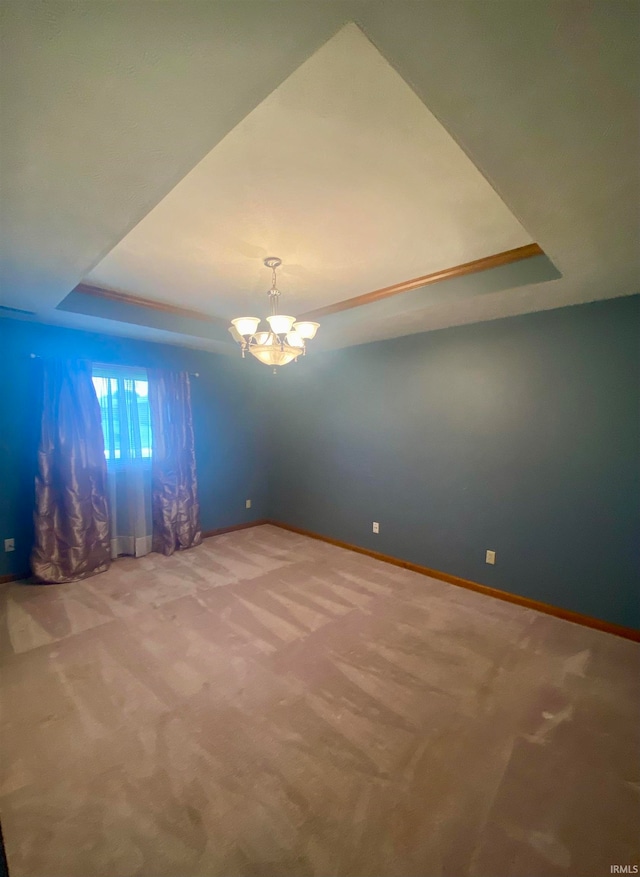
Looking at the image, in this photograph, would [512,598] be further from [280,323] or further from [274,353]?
[280,323]

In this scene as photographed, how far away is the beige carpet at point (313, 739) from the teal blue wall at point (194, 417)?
931 mm

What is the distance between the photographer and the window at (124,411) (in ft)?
12.2

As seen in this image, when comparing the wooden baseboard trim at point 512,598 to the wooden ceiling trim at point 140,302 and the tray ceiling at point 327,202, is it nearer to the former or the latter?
Answer: the tray ceiling at point 327,202

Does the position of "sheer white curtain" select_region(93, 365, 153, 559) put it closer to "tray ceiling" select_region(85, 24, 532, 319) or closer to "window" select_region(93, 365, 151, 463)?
"window" select_region(93, 365, 151, 463)

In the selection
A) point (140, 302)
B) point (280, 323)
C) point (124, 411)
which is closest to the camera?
point (280, 323)

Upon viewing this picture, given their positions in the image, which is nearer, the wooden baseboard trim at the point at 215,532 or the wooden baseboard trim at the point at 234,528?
the wooden baseboard trim at the point at 215,532

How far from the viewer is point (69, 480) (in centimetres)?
333

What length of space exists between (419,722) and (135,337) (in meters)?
4.01

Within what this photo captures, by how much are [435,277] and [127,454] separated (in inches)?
136

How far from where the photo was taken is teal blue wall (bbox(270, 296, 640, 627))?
2557mm

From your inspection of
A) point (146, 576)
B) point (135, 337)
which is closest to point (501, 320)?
point (135, 337)

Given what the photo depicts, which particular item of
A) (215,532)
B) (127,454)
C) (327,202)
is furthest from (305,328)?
Result: (215,532)

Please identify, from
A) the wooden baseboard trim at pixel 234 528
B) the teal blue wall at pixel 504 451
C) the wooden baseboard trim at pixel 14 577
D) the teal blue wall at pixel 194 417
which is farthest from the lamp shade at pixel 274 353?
A: the wooden baseboard trim at pixel 14 577

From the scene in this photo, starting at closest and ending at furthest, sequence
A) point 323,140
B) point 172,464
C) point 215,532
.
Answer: point 323,140, point 172,464, point 215,532
